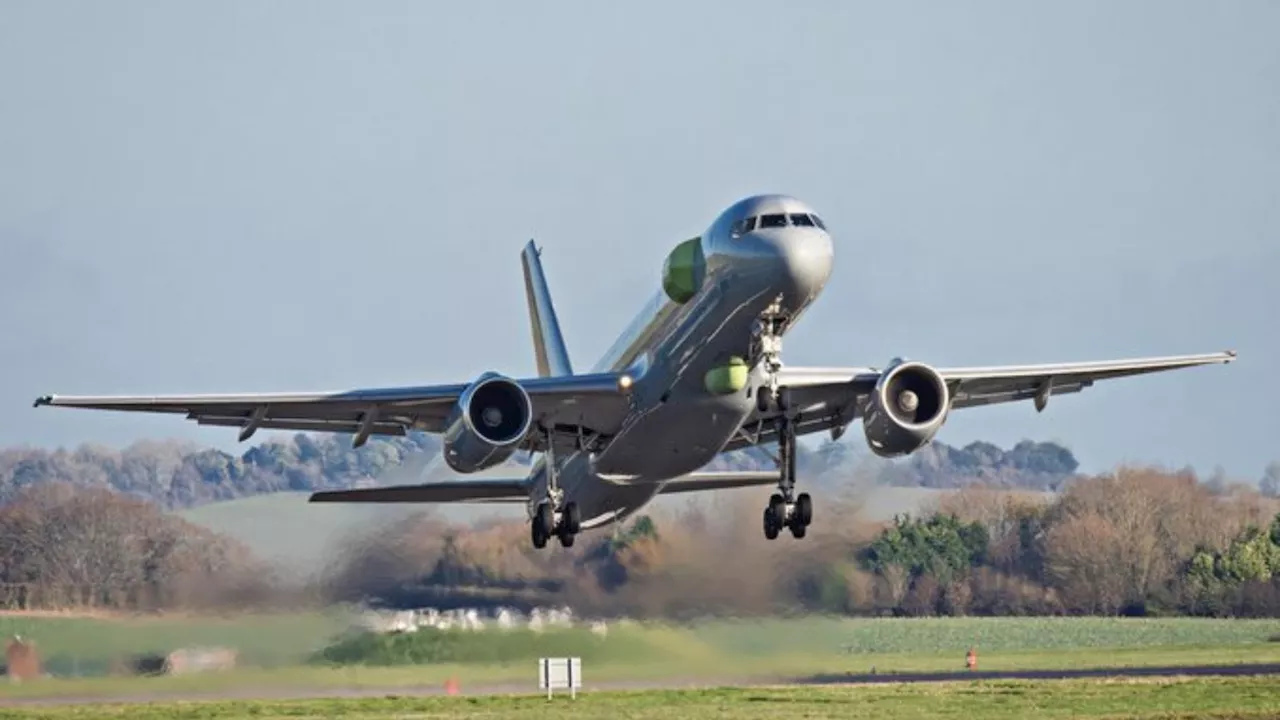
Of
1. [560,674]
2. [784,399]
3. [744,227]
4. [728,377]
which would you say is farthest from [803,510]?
[744,227]

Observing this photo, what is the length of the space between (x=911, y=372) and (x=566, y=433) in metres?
7.04

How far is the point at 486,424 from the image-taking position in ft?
155

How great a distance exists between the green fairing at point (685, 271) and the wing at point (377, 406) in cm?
235

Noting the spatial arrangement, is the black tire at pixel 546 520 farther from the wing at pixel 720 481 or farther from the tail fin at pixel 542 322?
the tail fin at pixel 542 322

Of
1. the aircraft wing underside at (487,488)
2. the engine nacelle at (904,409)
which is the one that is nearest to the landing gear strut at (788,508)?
the aircraft wing underside at (487,488)

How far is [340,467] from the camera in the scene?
376 feet

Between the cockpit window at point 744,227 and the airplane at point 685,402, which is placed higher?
the cockpit window at point 744,227

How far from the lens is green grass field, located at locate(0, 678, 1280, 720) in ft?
153

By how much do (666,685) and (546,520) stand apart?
7.13 metres

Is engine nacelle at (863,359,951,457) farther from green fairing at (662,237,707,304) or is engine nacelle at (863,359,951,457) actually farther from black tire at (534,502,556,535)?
black tire at (534,502,556,535)

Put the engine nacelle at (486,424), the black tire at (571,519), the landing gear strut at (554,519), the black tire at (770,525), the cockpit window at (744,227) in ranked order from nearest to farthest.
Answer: the cockpit window at (744,227) → the engine nacelle at (486,424) → the landing gear strut at (554,519) → the black tire at (571,519) → the black tire at (770,525)

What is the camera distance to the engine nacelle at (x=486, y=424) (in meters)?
46.3

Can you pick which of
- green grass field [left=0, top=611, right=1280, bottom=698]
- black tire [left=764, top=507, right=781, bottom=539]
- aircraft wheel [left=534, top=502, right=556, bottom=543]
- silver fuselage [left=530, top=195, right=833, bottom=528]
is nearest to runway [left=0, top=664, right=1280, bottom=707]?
green grass field [left=0, top=611, right=1280, bottom=698]

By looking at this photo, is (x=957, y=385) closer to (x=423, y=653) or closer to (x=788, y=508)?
(x=788, y=508)
